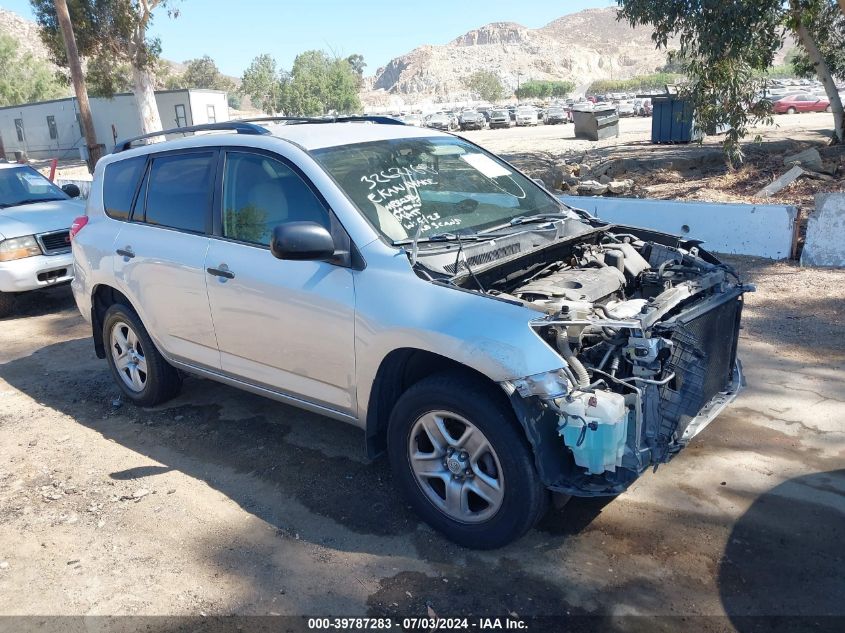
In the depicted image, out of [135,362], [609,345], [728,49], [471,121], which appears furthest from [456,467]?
[471,121]

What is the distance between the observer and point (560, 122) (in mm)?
50750

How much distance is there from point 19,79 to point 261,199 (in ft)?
255

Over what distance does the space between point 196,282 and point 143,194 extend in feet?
3.42

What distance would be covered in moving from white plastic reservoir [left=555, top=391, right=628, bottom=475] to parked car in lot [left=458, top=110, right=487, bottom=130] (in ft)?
164

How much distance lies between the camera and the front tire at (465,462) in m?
3.15

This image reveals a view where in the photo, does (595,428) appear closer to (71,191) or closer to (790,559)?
(790,559)

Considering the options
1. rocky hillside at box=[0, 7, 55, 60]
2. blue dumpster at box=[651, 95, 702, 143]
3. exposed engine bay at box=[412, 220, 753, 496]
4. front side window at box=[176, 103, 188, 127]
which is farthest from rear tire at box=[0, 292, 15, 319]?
rocky hillside at box=[0, 7, 55, 60]

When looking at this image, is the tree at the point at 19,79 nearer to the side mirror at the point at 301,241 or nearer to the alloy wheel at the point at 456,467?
the side mirror at the point at 301,241

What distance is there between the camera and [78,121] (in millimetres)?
37562

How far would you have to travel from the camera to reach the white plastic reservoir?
9.71 feet

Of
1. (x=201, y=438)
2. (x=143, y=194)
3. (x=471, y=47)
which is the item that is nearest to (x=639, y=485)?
(x=201, y=438)

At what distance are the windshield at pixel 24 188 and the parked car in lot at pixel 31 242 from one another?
1 centimetres

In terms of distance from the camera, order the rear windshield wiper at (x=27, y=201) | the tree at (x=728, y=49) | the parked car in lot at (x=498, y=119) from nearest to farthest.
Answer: the rear windshield wiper at (x=27, y=201) → the tree at (x=728, y=49) → the parked car in lot at (x=498, y=119)

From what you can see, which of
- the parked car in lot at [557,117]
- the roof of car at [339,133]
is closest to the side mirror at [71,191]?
the roof of car at [339,133]
